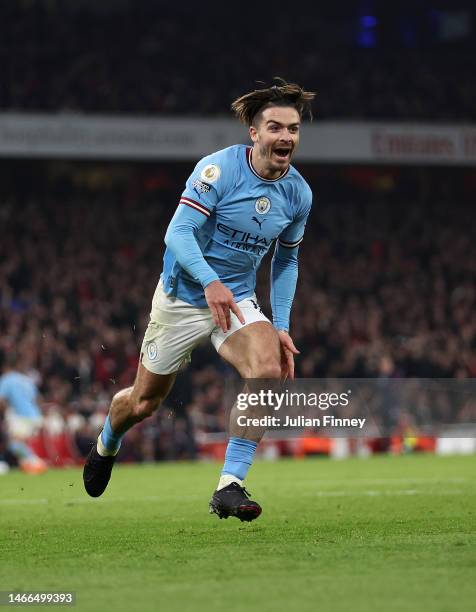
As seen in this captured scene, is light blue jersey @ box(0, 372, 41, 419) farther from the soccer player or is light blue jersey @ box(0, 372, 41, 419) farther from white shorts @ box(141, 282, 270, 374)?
white shorts @ box(141, 282, 270, 374)

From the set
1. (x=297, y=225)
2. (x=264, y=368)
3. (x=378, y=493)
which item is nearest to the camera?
(x=264, y=368)

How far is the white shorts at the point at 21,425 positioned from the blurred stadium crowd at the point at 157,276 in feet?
3.62

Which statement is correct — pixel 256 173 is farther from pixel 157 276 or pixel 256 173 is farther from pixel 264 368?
pixel 157 276

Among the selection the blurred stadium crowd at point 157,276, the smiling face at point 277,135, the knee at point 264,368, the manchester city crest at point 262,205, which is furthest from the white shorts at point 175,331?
A: the blurred stadium crowd at point 157,276

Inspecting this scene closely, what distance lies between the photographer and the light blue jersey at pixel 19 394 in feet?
54.7

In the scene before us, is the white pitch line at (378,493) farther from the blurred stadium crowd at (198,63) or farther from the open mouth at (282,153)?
the blurred stadium crowd at (198,63)

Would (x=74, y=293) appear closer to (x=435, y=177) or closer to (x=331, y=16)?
(x=435, y=177)

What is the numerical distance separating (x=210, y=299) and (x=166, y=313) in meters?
0.78

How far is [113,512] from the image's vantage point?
8461 mm

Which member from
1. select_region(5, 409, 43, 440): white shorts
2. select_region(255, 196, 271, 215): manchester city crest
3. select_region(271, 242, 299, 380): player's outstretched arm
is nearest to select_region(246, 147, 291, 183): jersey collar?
select_region(255, 196, 271, 215): manchester city crest

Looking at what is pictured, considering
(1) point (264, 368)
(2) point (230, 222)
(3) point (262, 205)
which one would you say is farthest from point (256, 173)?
(1) point (264, 368)

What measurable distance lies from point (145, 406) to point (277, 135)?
5.87ft

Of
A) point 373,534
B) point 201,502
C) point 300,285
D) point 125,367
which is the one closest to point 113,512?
point 201,502

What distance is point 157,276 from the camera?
26016mm
